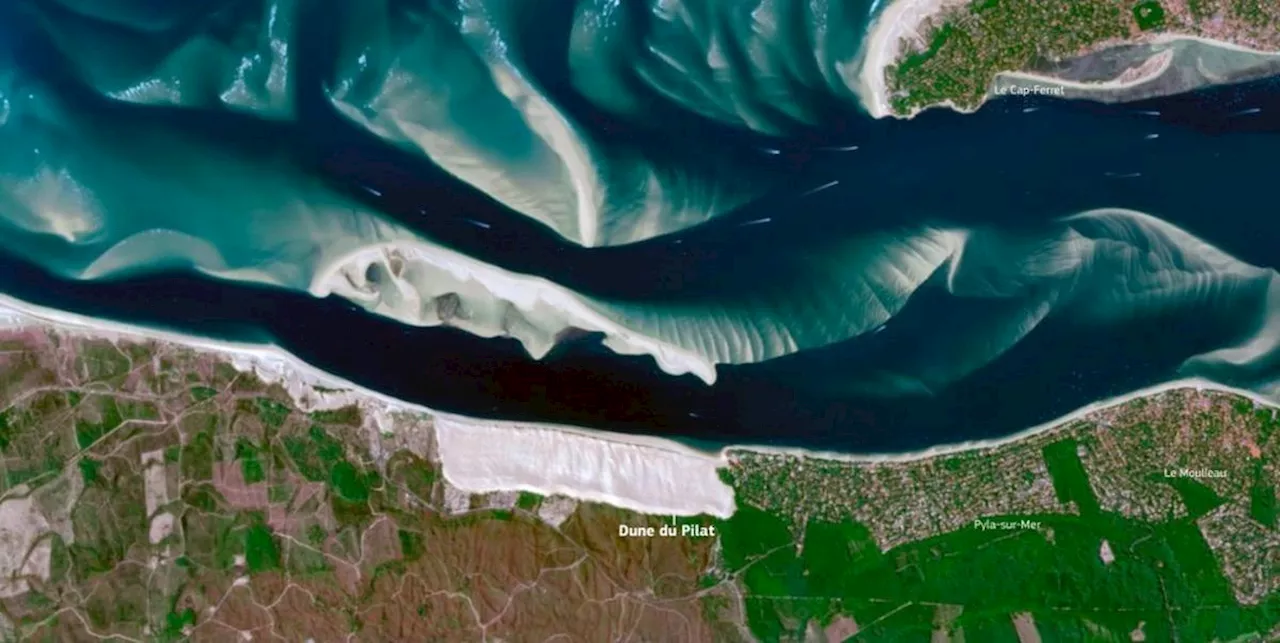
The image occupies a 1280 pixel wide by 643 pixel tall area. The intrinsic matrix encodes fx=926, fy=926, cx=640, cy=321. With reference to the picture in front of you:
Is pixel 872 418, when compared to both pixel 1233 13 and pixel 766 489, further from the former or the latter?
pixel 1233 13

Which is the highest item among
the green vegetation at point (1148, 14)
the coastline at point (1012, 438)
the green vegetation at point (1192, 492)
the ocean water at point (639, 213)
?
the green vegetation at point (1148, 14)

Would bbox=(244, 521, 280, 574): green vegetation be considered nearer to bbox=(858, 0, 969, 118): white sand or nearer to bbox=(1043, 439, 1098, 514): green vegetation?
bbox=(858, 0, 969, 118): white sand

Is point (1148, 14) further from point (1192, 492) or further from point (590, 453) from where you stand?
point (590, 453)

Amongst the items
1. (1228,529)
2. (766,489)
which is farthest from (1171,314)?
(766,489)

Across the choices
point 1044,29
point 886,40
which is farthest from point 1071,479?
point 886,40

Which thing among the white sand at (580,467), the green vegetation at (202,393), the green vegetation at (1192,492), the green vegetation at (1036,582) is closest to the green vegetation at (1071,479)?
the green vegetation at (1036,582)

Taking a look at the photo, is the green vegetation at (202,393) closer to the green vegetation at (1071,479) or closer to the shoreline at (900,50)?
the shoreline at (900,50)
